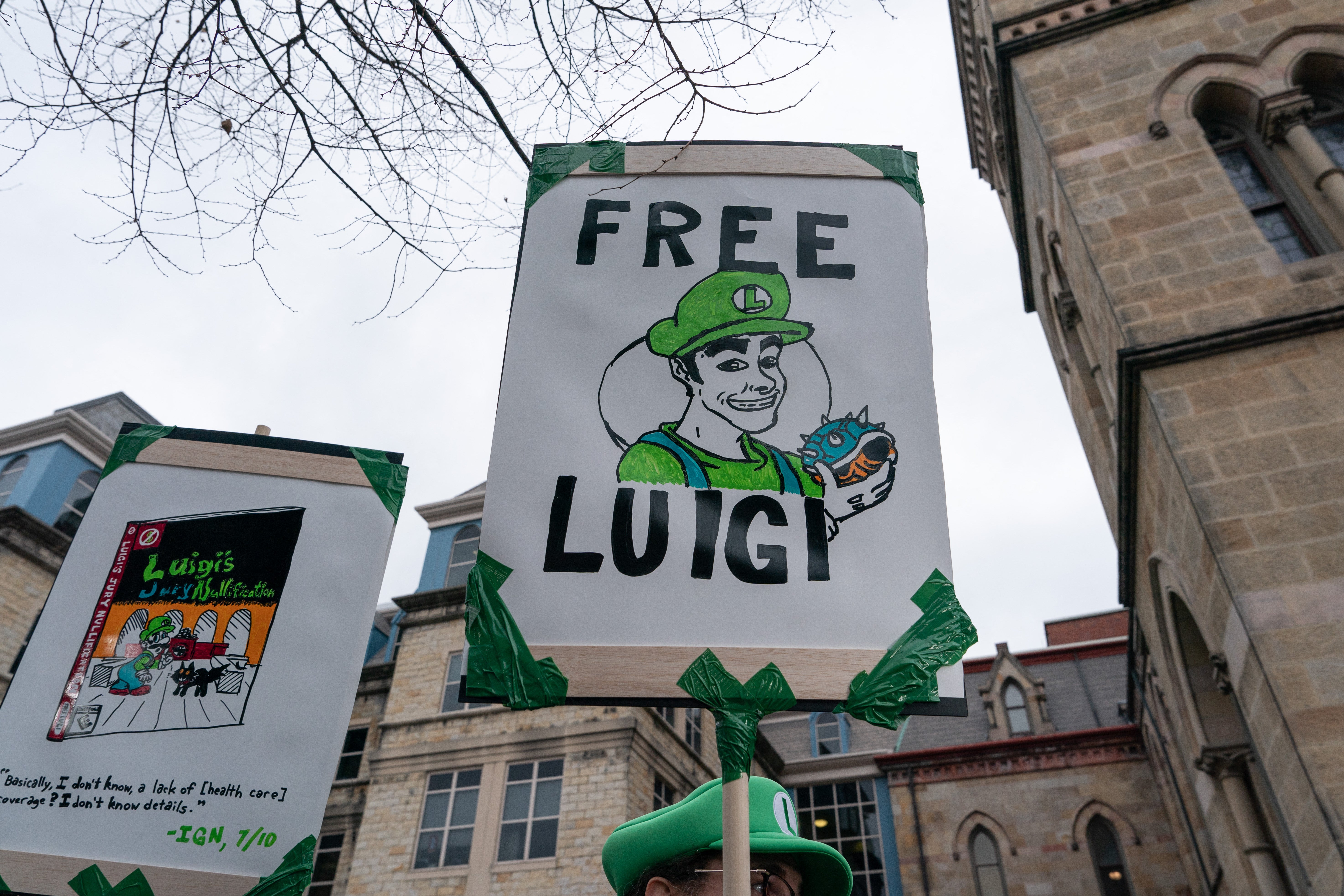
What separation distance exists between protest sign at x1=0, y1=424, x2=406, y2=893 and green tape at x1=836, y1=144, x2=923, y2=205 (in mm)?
2701

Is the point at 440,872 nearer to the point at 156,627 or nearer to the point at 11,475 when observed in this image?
the point at 156,627

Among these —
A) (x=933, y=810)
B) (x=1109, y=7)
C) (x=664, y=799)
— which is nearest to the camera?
(x=1109, y=7)

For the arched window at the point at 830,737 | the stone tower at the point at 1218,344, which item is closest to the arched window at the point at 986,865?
the arched window at the point at 830,737

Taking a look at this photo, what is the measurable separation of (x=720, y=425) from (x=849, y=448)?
40 cm

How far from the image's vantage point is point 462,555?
2050 centimetres

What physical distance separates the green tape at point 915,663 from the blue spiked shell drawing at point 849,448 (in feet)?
1.34

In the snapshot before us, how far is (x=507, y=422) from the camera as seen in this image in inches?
103

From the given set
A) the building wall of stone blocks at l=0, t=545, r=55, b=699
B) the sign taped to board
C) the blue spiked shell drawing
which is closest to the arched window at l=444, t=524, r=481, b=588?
the building wall of stone blocks at l=0, t=545, r=55, b=699

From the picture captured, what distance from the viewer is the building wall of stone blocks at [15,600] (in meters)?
17.7

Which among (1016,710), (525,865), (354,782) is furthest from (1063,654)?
(354,782)

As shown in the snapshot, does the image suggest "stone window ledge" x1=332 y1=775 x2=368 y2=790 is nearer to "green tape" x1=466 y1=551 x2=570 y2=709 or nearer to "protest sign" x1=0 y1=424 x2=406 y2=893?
"protest sign" x1=0 y1=424 x2=406 y2=893

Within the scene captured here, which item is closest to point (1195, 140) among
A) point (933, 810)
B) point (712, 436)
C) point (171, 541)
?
point (712, 436)

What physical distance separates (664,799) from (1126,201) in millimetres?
13840

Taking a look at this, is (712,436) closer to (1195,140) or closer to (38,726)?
(38,726)
